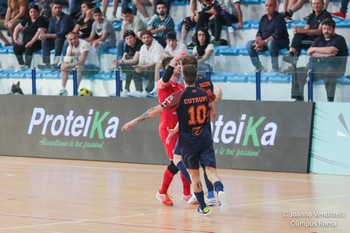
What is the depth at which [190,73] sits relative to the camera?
42.7 ft

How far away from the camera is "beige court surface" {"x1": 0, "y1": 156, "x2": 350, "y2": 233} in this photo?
12.1m

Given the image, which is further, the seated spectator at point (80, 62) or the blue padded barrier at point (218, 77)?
the seated spectator at point (80, 62)

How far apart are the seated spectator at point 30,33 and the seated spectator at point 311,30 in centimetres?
853

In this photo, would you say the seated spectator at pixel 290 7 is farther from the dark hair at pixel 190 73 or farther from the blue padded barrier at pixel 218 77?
the dark hair at pixel 190 73

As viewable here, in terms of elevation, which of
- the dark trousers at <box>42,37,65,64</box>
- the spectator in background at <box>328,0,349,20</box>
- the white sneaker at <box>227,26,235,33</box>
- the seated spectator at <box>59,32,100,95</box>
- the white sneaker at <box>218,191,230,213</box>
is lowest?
the dark trousers at <box>42,37,65,64</box>

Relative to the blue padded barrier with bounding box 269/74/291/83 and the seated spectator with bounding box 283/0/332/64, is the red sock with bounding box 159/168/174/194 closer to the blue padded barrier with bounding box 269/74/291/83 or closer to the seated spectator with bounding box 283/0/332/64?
→ the blue padded barrier with bounding box 269/74/291/83

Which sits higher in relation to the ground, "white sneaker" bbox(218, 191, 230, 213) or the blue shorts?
the blue shorts

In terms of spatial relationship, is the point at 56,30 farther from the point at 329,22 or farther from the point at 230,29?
the point at 329,22

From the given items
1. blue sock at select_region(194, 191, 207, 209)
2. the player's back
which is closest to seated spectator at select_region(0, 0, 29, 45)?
the player's back

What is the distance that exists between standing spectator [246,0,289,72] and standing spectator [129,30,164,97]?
2344 millimetres

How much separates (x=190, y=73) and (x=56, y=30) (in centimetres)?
1456

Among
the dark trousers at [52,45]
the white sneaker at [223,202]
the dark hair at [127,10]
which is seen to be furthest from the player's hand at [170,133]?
the dark trousers at [52,45]

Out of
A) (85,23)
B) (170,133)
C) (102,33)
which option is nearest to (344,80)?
(170,133)

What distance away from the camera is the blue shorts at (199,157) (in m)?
13.2
